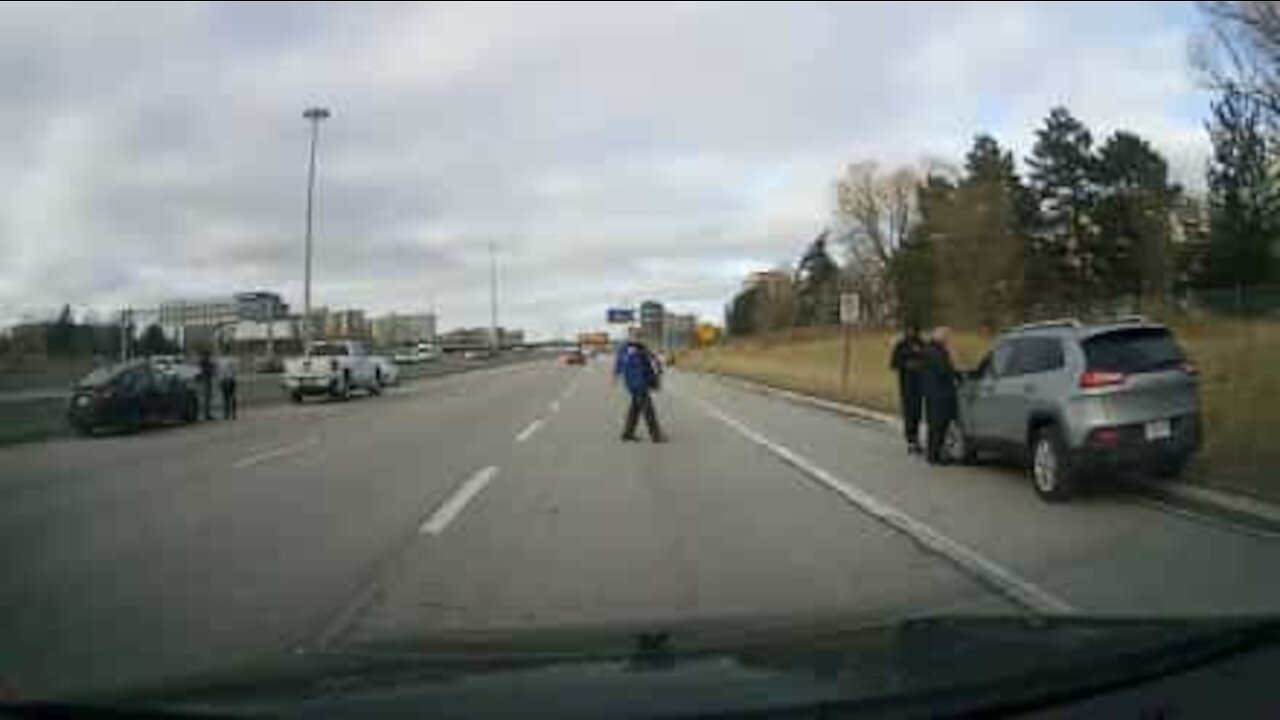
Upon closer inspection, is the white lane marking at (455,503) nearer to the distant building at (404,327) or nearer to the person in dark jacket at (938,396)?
the person in dark jacket at (938,396)

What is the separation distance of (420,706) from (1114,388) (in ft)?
36.2

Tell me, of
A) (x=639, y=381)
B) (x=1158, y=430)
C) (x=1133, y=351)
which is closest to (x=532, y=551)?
(x=1158, y=430)

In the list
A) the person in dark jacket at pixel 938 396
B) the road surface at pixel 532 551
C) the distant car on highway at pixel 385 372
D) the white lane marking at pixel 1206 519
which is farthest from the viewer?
the distant car on highway at pixel 385 372

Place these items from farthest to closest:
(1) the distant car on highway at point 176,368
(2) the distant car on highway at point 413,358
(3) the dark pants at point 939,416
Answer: (2) the distant car on highway at point 413,358
(1) the distant car on highway at point 176,368
(3) the dark pants at point 939,416

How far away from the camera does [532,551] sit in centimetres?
1071

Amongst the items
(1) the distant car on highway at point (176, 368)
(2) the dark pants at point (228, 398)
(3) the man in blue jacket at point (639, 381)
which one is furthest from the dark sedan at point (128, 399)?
(3) the man in blue jacket at point (639, 381)

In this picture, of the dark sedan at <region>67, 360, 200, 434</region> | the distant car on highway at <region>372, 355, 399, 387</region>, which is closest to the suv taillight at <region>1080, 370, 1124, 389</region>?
the dark sedan at <region>67, 360, 200, 434</region>

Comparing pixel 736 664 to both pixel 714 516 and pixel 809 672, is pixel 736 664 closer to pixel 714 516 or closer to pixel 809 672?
pixel 809 672

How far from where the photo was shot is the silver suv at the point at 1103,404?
13594 millimetres

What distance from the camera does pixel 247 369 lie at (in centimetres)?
7012

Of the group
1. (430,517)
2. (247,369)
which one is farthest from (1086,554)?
(247,369)

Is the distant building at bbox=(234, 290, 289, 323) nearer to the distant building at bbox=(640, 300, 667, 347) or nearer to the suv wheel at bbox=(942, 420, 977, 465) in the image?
the distant building at bbox=(640, 300, 667, 347)

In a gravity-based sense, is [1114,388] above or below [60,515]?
above

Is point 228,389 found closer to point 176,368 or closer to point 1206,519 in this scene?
point 176,368
